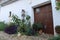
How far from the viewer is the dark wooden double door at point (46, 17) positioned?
11859 millimetres

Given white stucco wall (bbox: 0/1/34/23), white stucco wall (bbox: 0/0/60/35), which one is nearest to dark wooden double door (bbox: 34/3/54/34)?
white stucco wall (bbox: 0/0/60/35)

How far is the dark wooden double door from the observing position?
11.9 metres

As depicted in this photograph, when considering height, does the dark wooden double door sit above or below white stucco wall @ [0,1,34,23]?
below

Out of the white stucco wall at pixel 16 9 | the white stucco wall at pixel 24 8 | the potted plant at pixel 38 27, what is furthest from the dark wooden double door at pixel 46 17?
the white stucco wall at pixel 16 9

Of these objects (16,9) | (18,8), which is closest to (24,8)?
(18,8)

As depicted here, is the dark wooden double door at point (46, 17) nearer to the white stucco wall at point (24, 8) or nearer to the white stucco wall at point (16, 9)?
the white stucco wall at point (24, 8)

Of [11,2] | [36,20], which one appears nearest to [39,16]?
[36,20]

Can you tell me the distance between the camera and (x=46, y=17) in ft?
40.5

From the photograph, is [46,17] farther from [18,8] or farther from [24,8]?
[18,8]

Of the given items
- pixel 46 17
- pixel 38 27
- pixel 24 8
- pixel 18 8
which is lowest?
pixel 38 27

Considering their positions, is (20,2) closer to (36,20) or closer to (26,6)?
(26,6)

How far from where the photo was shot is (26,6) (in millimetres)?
14648

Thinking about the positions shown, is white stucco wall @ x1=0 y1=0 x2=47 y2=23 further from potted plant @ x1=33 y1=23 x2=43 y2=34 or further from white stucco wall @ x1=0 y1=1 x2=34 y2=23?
potted plant @ x1=33 y1=23 x2=43 y2=34

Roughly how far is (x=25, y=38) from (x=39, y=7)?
442cm
